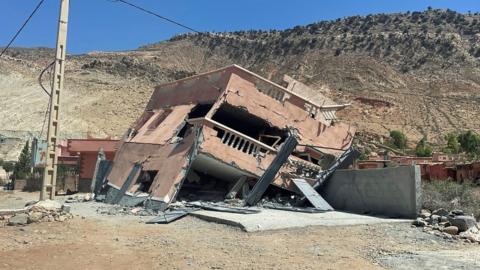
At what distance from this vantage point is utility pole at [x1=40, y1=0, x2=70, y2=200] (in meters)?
13.4

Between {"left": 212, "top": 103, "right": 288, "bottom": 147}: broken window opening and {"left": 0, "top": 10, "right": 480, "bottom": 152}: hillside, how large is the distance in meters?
32.9

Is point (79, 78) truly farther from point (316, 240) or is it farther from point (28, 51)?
point (316, 240)

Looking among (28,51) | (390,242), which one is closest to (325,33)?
(28,51)

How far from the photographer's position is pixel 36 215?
11547mm

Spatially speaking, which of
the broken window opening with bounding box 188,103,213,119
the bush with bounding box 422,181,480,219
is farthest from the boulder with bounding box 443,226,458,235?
the broken window opening with bounding box 188,103,213,119

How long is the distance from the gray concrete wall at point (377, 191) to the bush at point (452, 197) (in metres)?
1.38

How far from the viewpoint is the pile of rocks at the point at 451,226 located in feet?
35.8

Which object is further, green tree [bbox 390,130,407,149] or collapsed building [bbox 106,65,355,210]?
green tree [bbox 390,130,407,149]

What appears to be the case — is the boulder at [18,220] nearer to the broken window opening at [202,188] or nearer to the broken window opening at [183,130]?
the broken window opening at [202,188]

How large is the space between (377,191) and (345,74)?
51.1 meters

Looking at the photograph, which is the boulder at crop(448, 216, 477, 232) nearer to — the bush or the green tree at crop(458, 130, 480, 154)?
the bush

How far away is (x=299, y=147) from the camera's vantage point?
1927 centimetres

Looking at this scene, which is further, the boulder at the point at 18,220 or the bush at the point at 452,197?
the bush at the point at 452,197

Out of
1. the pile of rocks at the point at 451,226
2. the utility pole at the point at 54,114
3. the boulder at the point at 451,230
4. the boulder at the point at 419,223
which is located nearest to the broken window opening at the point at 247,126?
the utility pole at the point at 54,114
